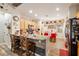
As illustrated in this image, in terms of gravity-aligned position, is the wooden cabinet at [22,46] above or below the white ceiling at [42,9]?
below

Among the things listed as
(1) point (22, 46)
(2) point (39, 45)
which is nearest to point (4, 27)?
(1) point (22, 46)

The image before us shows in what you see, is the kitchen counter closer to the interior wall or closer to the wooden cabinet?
the wooden cabinet

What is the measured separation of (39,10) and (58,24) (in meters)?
0.38

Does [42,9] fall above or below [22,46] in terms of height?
above

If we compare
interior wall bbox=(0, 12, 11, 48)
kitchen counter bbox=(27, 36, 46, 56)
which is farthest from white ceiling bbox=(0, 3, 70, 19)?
kitchen counter bbox=(27, 36, 46, 56)

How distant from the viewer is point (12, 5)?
2.00 meters

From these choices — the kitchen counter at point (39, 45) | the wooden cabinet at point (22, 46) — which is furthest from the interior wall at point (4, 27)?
the kitchen counter at point (39, 45)

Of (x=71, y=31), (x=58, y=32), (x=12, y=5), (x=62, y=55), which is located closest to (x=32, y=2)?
(x=12, y=5)

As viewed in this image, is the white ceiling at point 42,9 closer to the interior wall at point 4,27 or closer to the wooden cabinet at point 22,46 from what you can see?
the interior wall at point 4,27

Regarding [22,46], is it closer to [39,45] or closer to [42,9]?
[39,45]

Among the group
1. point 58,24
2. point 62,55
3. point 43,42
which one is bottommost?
point 62,55

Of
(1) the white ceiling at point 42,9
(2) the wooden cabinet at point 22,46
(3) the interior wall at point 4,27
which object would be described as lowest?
(2) the wooden cabinet at point 22,46

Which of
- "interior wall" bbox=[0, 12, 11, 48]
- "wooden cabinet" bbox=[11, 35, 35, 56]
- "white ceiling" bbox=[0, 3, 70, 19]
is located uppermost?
"white ceiling" bbox=[0, 3, 70, 19]

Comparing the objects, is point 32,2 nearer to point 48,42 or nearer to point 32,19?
point 32,19
